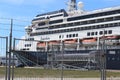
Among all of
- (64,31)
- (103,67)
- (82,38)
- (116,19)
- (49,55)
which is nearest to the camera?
(103,67)

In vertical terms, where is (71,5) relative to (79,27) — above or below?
above

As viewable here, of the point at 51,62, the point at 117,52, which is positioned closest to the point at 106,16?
the point at 117,52

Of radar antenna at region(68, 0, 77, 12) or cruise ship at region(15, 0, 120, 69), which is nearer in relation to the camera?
cruise ship at region(15, 0, 120, 69)

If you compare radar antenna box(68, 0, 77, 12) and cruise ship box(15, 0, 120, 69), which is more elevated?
radar antenna box(68, 0, 77, 12)

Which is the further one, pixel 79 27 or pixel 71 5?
pixel 71 5

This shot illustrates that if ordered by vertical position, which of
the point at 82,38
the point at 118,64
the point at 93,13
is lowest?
the point at 118,64

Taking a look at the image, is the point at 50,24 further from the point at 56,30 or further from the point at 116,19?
the point at 116,19

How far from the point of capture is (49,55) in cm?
1752

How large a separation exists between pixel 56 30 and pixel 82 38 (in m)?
8.32

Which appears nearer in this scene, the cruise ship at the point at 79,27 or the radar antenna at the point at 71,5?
the cruise ship at the point at 79,27

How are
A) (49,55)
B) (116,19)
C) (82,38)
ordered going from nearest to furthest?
(49,55) → (116,19) → (82,38)

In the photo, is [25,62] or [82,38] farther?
[82,38]

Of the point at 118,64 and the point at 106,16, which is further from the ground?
the point at 106,16

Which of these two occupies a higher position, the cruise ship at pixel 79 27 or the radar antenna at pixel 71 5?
the radar antenna at pixel 71 5
